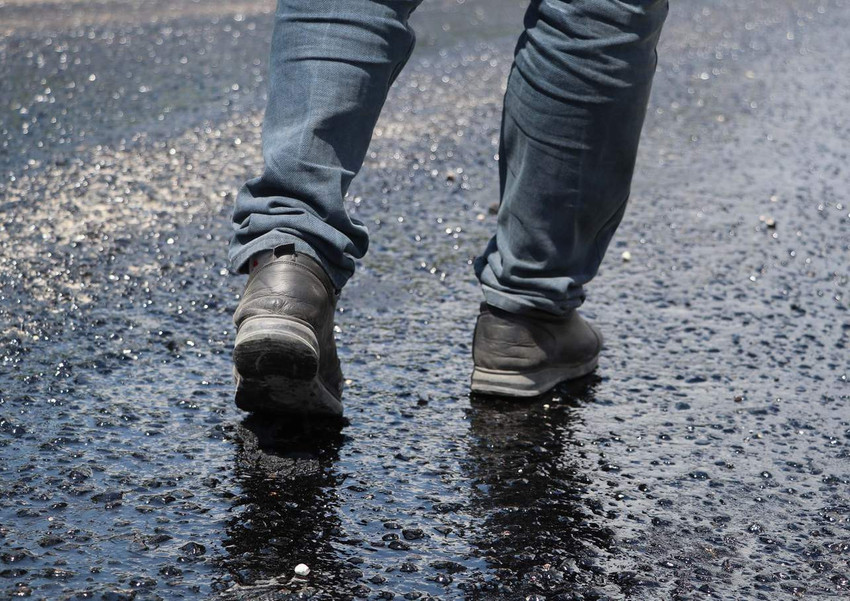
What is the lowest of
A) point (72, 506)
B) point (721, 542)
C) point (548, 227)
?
point (72, 506)

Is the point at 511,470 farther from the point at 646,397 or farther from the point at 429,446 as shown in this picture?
the point at 646,397

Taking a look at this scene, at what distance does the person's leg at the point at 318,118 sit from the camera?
2029 mm

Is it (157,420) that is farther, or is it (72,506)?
(157,420)

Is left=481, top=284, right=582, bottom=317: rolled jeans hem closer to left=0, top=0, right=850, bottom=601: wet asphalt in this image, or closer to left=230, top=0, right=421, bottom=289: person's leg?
left=0, top=0, right=850, bottom=601: wet asphalt

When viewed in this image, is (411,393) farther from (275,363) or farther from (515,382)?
(275,363)

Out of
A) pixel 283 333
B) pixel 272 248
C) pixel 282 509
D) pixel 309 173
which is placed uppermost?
pixel 309 173

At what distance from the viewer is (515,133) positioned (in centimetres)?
232

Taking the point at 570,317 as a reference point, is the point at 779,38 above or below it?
above

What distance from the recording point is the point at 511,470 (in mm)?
2076

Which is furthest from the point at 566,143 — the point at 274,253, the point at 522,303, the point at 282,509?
the point at 282,509

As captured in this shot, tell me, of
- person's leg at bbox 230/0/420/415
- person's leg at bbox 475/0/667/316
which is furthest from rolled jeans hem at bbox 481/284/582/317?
person's leg at bbox 230/0/420/415

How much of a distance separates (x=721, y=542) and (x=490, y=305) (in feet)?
2.56

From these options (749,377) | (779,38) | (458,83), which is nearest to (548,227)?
(749,377)

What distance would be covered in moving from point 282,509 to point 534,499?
1.42ft
